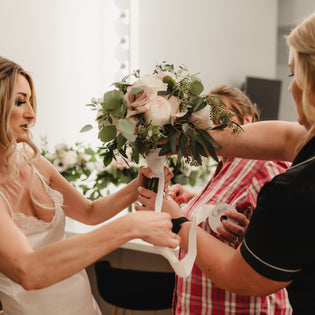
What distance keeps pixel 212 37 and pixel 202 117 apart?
2.66 meters

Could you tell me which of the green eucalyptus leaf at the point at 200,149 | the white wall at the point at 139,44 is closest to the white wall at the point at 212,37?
the white wall at the point at 139,44

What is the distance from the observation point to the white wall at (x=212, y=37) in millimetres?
3367

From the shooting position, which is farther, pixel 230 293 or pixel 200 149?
pixel 230 293

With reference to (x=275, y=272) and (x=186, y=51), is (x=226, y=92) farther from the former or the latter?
(x=186, y=51)

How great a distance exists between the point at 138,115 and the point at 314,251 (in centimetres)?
60

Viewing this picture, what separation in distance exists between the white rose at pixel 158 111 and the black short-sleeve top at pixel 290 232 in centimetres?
36

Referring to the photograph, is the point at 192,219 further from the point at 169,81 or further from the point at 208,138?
the point at 169,81

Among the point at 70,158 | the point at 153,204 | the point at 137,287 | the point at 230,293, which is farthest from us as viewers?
the point at 70,158

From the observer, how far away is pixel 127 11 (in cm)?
338

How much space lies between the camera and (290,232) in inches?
33.9

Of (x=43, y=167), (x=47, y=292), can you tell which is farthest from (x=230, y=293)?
(x=43, y=167)

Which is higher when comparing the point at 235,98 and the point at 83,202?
the point at 235,98

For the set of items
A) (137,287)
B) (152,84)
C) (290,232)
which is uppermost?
(152,84)

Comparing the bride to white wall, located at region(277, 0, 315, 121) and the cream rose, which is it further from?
white wall, located at region(277, 0, 315, 121)
